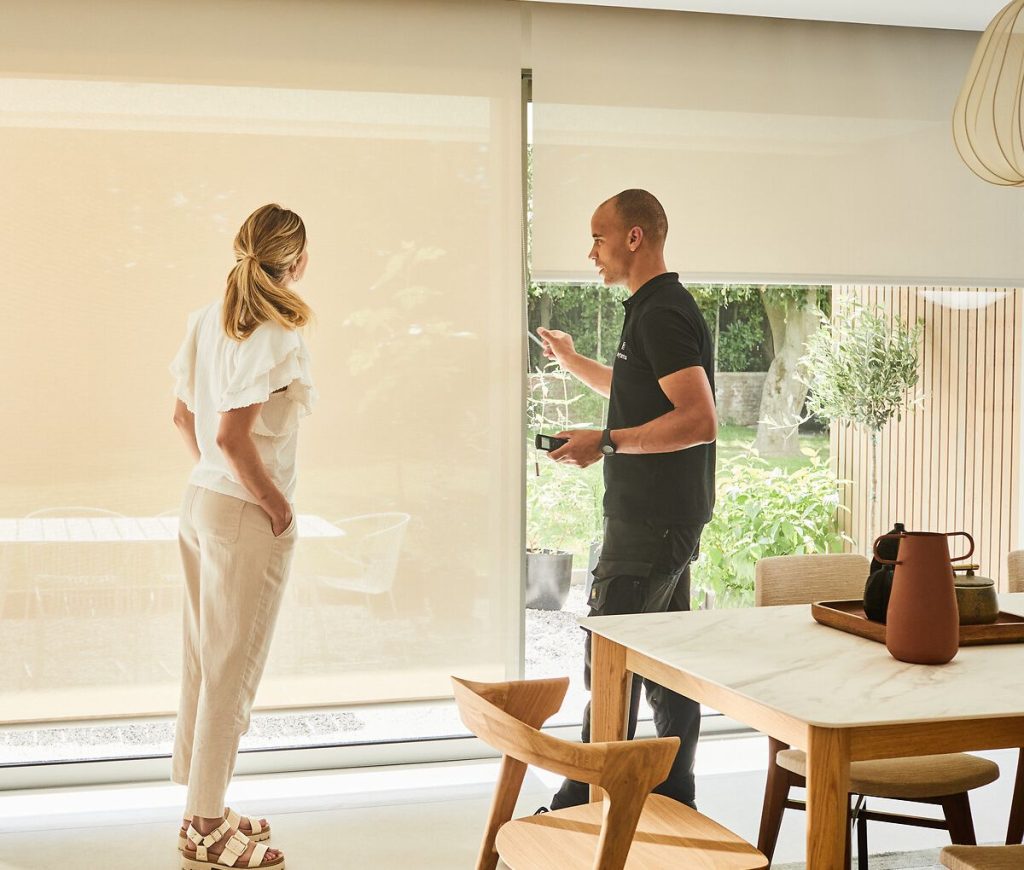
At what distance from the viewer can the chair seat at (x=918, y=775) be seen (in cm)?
247

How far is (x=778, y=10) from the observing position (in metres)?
4.04

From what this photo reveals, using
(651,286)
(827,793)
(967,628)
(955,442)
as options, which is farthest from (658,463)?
(827,793)

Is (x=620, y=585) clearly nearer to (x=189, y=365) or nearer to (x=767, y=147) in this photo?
(x=189, y=365)

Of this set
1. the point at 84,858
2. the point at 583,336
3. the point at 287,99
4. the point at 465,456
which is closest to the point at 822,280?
the point at 583,336

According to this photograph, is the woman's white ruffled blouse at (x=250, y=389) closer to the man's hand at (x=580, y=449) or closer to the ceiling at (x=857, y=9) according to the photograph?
the man's hand at (x=580, y=449)

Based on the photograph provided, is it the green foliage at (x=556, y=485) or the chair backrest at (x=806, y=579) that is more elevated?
the green foliage at (x=556, y=485)

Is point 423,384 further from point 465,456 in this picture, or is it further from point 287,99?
point 287,99

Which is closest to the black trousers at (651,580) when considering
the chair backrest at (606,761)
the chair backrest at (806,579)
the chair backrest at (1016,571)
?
the chair backrest at (806,579)

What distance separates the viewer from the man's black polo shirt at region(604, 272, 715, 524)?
3414 mm

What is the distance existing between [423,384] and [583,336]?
2.14 feet

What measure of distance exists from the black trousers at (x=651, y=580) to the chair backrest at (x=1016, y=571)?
0.92 m

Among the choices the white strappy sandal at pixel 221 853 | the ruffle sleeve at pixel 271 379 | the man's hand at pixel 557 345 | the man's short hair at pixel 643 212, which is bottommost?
the white strappy sandal at pixel 221 853

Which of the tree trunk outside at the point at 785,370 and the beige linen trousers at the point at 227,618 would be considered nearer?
the beige linen trousers at the point at 227,618

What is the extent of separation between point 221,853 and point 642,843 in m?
1.52
